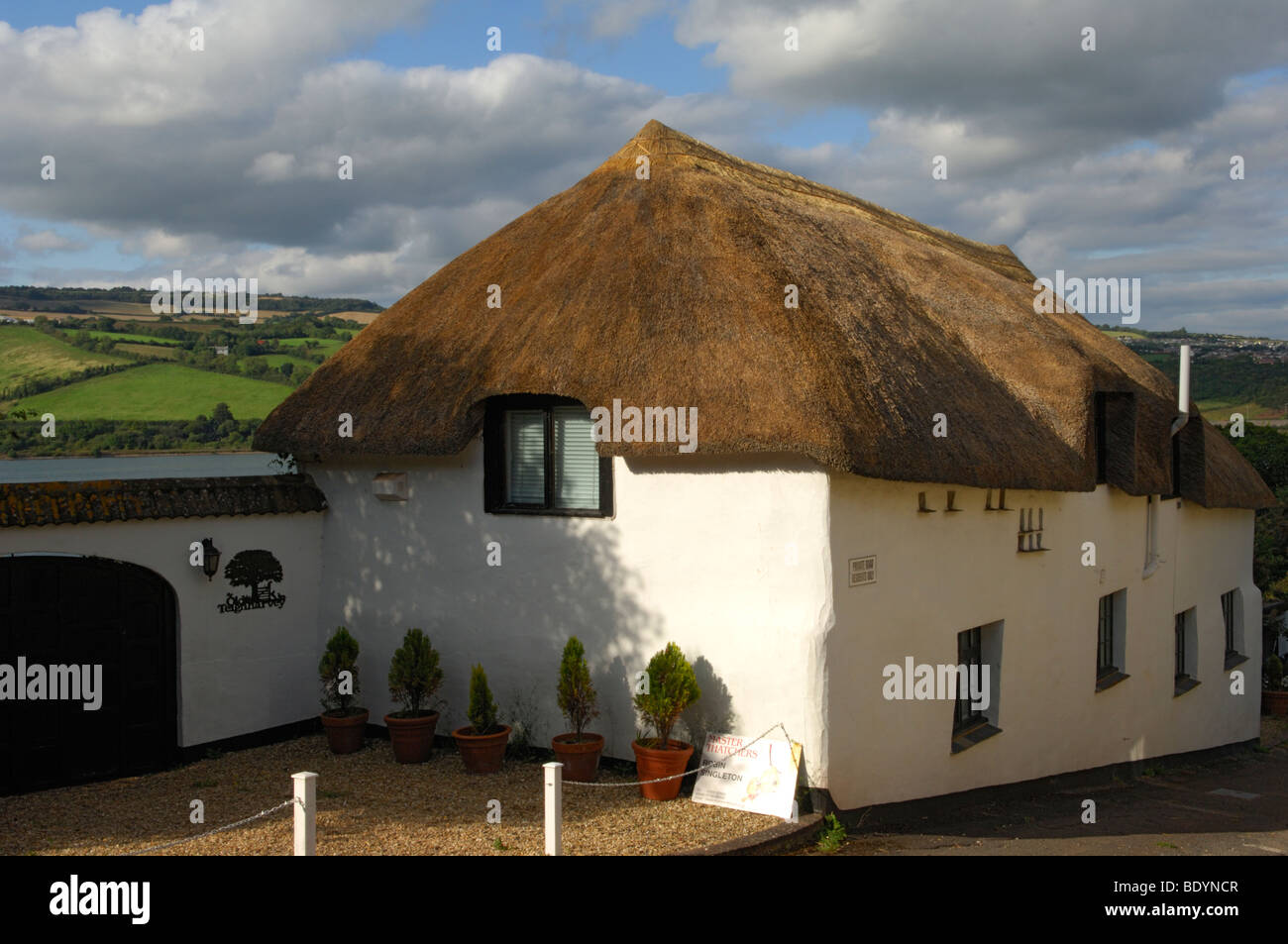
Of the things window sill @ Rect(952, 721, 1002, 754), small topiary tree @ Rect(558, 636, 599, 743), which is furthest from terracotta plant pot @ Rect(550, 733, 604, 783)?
window sill @ Rect(952, 721, 1002, 754)

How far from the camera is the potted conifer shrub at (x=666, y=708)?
8.28 m

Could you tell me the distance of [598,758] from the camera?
902cm

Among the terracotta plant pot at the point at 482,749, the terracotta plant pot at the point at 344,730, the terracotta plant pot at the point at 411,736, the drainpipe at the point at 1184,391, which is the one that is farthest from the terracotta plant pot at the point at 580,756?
the drainpipe at the point at 1184,391

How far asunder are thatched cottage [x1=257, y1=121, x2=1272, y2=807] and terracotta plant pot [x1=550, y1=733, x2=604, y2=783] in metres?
0.42

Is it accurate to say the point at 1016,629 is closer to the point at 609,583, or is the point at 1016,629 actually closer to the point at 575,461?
the point at 609,583

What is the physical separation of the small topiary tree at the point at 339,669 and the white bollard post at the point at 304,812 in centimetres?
393

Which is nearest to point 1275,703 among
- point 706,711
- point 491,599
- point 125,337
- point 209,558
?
point 706,711

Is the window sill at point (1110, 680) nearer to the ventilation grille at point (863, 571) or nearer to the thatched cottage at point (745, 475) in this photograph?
the thatched cottage at point (745, 475)

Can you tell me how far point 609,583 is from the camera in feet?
30.3

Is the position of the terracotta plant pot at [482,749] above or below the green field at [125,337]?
below

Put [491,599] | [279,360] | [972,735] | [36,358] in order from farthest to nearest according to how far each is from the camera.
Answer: [36,358], [279,360], [972,735], [491,599]

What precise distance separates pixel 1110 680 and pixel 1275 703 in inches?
411

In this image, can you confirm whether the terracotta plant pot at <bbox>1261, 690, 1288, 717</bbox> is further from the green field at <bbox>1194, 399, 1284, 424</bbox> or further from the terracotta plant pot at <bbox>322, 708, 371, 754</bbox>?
the green field at <bbox>1194, 399, 1284, 424</bbox>

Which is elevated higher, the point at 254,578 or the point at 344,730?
the point at 254,578
